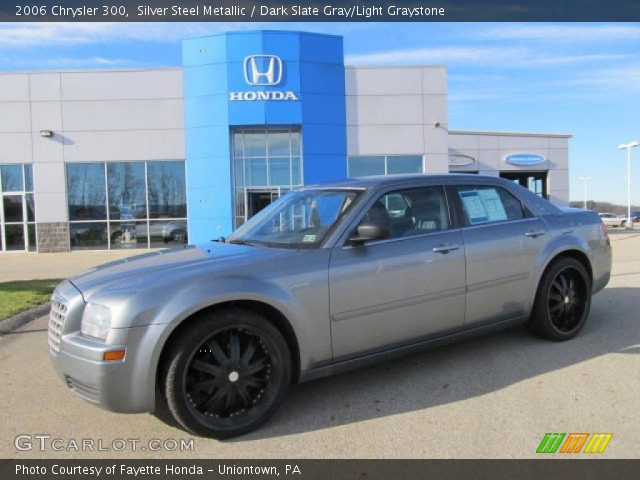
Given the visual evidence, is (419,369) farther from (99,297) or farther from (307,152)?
(307,152)

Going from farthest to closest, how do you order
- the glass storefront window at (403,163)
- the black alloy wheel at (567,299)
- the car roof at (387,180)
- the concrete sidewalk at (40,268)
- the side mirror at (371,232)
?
the glass storefront window at (403,163), the concrete sidewalk at (40,268), the black alloy wheel at (567,299), the car roof at (387,180), the side mirror at (371,232)

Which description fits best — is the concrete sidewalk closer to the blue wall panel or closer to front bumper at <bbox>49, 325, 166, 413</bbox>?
the blue wall panel

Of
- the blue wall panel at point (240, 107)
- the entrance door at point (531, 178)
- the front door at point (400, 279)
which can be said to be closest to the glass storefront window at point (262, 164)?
the blue wall panel at point (240, 107)

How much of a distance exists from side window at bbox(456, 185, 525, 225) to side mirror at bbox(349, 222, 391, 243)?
110cm

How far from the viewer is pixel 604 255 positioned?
5375mm

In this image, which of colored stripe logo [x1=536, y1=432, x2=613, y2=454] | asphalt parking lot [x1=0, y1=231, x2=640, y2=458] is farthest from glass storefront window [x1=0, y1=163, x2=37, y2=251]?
colored stripe logo [x1=536, y1=432, x2=613, y2=454]

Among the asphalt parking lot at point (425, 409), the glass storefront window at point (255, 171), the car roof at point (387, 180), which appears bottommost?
the asphalt parking lot at point (425, 409)

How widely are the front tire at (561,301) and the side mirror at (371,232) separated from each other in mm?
2038

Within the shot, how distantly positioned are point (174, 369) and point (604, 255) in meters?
4.62

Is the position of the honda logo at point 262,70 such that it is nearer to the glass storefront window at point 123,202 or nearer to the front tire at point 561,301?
the glass storefront window at point 123,202

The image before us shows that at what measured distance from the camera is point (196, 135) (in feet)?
64.0

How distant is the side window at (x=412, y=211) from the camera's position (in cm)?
401

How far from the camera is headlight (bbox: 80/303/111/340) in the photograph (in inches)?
118
